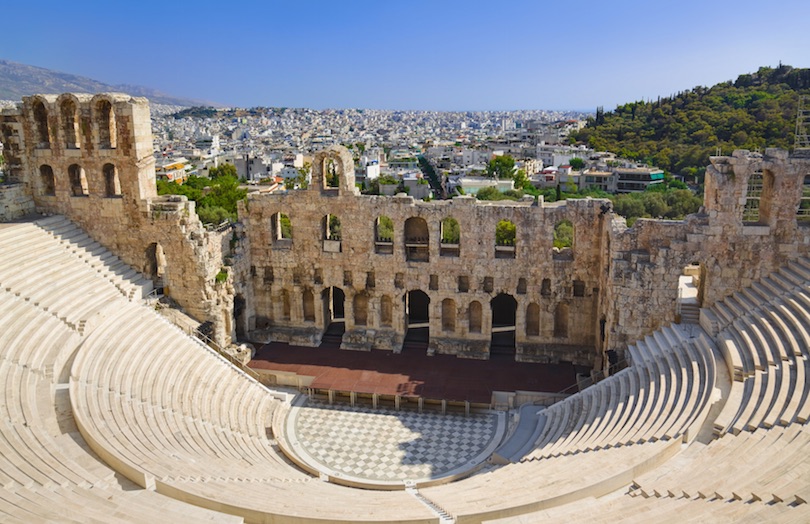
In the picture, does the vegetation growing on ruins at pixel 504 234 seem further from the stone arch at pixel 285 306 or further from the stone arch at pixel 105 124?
the stone arch at pixel 105 124

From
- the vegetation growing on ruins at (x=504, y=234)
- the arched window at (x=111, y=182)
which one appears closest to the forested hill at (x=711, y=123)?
the vegetation growing on ruins at (x=504, y=234)

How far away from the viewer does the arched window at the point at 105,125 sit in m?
25.8

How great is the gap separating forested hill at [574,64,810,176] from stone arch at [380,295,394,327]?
39.5 metres

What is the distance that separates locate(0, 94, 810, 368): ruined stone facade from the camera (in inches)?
970

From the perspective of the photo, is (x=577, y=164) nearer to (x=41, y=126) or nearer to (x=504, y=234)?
(x=504, y=234)

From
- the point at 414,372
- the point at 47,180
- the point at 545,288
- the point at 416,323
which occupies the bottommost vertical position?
the point at 414,372

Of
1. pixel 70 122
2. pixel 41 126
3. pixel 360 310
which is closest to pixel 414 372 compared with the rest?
pixel 360 310

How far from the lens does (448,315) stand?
28.2 m

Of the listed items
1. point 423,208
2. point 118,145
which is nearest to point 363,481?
point 423,208

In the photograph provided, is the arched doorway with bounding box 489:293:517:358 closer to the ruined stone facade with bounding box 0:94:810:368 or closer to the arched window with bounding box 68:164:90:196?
the ruined stone facade with bounding box 0:94:810:368

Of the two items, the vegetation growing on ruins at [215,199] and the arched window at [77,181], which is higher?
the arched window at [77,181]

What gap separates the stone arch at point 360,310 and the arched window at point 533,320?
7351mm

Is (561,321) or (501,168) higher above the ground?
(501,168)

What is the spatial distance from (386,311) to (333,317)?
397 cm
